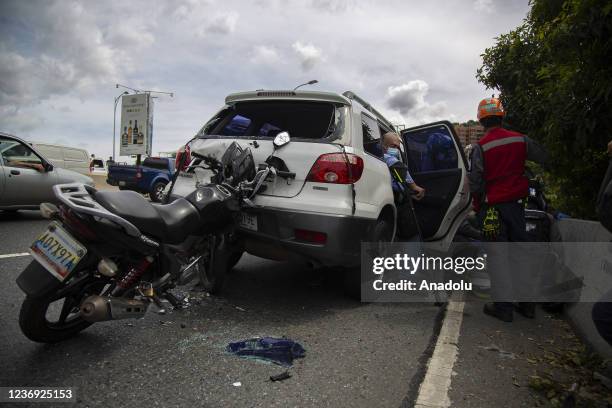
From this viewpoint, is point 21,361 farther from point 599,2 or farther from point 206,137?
point 599,2

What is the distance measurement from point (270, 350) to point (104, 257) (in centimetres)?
118

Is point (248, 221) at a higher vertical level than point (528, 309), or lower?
higher

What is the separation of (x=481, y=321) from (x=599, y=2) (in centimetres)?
275

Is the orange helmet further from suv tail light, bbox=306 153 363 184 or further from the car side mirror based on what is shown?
the car side mirror

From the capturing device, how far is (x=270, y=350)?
2.73 metres

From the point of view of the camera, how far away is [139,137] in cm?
2581

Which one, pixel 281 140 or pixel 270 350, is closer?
pixel 270 350

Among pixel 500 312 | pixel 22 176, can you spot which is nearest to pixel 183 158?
pixel 500 312

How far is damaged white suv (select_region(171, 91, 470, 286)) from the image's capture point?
3383mm

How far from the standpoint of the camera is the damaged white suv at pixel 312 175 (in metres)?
3.38

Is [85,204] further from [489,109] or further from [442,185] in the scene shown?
[442,185]

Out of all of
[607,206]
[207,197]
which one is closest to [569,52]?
[607,206]

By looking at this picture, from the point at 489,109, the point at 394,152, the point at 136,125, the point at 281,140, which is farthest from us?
the point at 136,125

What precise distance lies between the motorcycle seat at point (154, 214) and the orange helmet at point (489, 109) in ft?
9.66
